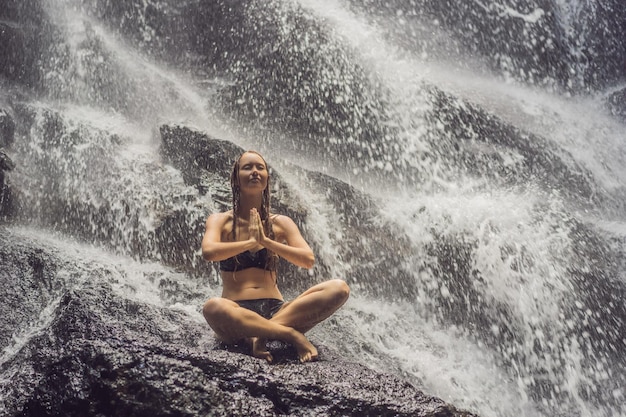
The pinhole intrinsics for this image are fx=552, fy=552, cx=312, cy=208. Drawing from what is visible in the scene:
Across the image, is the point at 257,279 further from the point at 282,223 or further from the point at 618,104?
the point at 618,104

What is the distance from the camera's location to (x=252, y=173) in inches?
158

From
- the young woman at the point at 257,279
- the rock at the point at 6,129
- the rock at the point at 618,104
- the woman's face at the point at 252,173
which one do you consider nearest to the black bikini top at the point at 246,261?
the young woman at the point at 257,279

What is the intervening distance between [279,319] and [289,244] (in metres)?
0.64

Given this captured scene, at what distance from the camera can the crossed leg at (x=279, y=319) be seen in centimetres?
343

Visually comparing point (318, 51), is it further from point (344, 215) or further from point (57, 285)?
point (57, 285)

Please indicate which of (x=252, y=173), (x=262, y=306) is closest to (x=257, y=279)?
(x=262, y=306)

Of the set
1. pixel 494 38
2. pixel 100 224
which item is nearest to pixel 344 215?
pixel 100 224

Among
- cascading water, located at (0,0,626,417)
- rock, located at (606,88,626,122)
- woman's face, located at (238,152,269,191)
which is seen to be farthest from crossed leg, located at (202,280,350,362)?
rock, located at (606,88,626,122)

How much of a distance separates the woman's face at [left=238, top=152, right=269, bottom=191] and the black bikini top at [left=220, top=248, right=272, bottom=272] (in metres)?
0.50

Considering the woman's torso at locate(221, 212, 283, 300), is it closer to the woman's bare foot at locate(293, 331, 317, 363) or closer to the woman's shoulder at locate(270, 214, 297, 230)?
the woman's shoulder at locate(270, 214, 297, 230)

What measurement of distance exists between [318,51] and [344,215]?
394 cm

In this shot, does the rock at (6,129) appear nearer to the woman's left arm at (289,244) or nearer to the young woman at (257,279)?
the young woman at (257,279)

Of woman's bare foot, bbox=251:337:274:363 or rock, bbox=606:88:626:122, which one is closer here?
woman's bare foot, bbox=251:337:274:363

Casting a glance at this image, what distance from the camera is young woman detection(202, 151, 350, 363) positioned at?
11.3 ft
